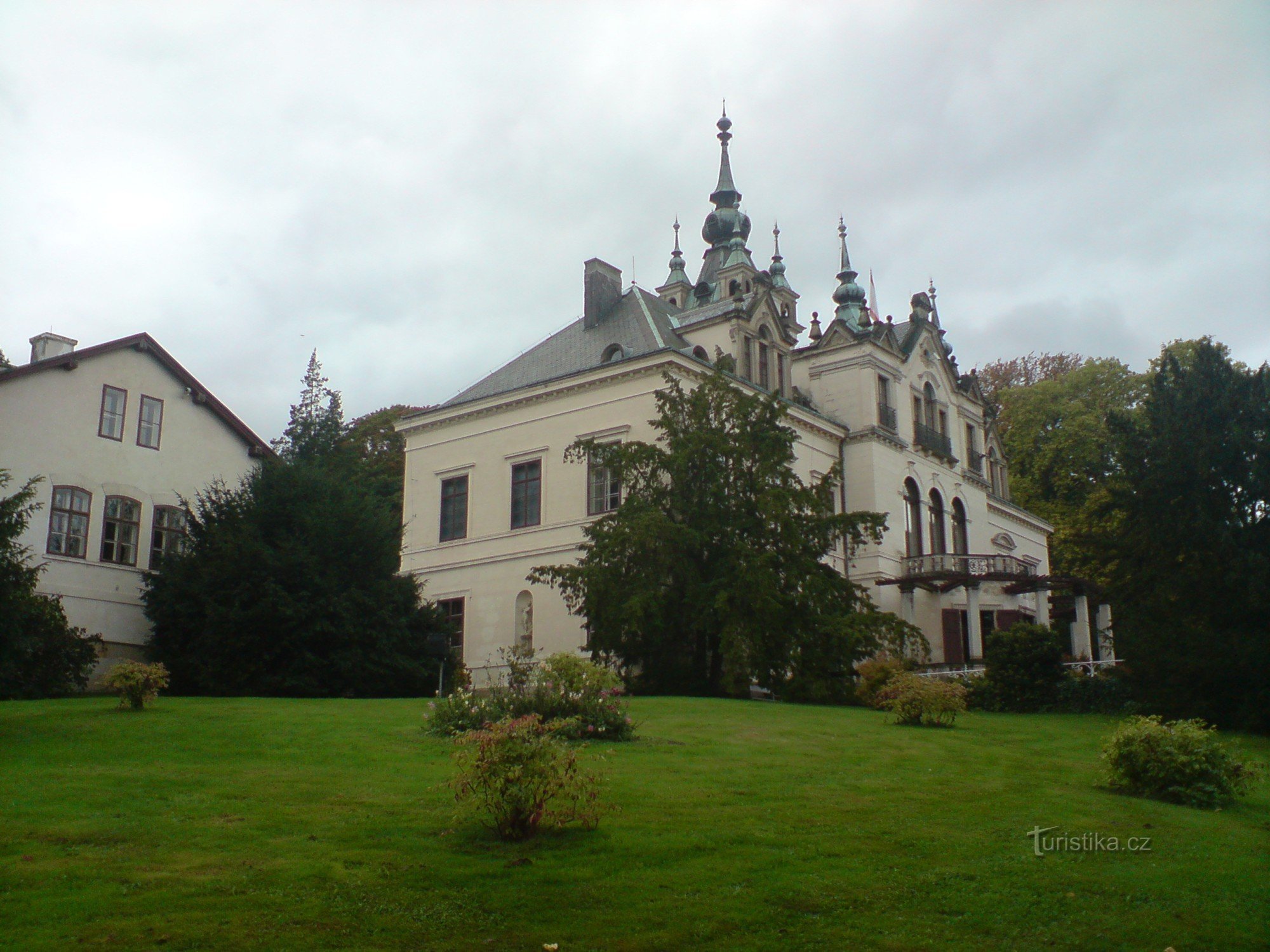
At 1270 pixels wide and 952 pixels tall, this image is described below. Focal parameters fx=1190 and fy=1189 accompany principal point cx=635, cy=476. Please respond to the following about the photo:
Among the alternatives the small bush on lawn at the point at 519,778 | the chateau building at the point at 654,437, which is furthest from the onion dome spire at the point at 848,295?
the small bush on lawn at the point at 519,778

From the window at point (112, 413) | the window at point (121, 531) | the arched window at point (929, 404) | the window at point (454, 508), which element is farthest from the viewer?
the arched window at point (929, 404)

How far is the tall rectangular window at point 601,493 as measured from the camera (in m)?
35.8

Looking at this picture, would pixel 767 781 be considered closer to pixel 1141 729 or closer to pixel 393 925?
pixel 1141 729

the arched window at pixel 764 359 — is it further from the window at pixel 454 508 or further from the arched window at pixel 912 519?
the window at pixel 454 508

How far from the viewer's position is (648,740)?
17.4 metres

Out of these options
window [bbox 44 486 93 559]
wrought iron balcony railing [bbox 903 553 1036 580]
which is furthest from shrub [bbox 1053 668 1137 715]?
window [bbox 44 486 93 559]

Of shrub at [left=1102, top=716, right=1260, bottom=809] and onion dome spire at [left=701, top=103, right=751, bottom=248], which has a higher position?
onion dome spire at [left=701, top=103, right=751, bottom=248]

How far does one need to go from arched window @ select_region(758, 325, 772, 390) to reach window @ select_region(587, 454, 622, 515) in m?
7.33

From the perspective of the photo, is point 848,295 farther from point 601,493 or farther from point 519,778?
point 519,778

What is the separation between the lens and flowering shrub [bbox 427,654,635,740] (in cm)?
1727

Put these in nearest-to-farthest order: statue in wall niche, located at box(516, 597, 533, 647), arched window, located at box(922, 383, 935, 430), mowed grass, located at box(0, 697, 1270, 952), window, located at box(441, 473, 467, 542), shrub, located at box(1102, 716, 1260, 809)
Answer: mowed grass, located at box(0, 697, 1270, 952) < shrub, located at box(1102, 716, 1260, 809) < statue in wall niche, located at box(516, 597, 533, 647) < window, located at box(441, 473, 467, 542) < arched window, located at box(922, 383, 935, 430)
